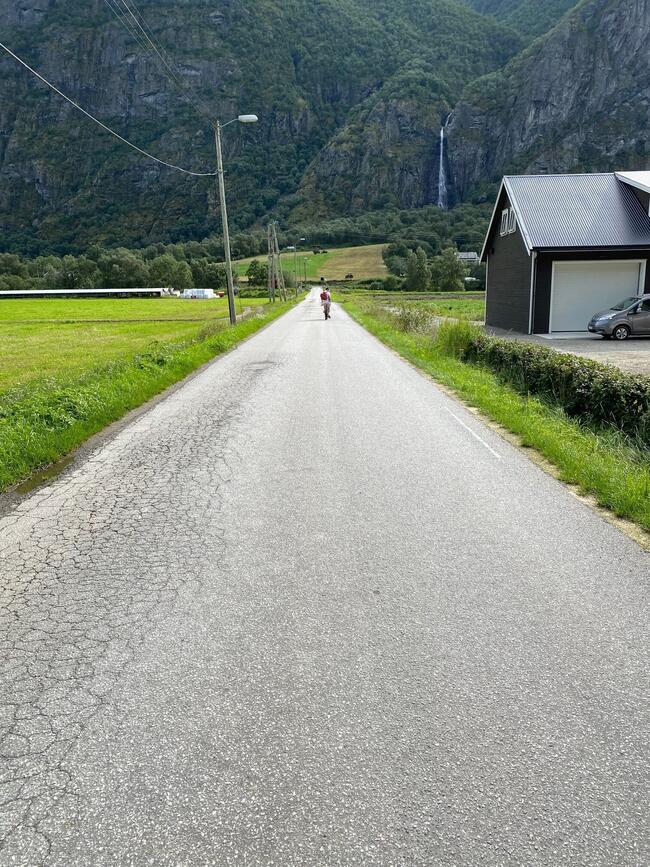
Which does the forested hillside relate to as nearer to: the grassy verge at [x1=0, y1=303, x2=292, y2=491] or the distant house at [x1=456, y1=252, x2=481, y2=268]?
the distant house at [x1=456, y1=252, x2=481, y2=268]

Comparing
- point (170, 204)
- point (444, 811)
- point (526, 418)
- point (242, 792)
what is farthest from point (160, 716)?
point (170, 204)

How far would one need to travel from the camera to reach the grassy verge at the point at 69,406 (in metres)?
7.15

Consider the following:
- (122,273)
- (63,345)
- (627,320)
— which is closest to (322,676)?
(627,320)

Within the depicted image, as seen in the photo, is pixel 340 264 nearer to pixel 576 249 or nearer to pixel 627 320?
pixel 576 249

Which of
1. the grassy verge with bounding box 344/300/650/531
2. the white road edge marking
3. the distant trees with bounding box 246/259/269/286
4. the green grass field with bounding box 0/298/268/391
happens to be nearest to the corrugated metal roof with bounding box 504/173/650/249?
the grassy verge with bounding box 344/300/650/531

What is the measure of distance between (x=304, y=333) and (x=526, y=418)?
63.3ft

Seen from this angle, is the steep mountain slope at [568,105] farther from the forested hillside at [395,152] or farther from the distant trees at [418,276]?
the distant trees at [418,276]

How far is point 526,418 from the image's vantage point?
8.77 m

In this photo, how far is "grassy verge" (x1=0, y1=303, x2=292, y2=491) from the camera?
7.15m

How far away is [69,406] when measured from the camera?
930 centimetres

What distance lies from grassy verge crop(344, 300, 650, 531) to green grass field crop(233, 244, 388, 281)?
114m

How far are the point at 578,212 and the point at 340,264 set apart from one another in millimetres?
120578

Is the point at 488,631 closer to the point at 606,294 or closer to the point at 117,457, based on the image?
the point at 117,457

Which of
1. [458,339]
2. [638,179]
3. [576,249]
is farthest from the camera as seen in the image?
[638,179]
